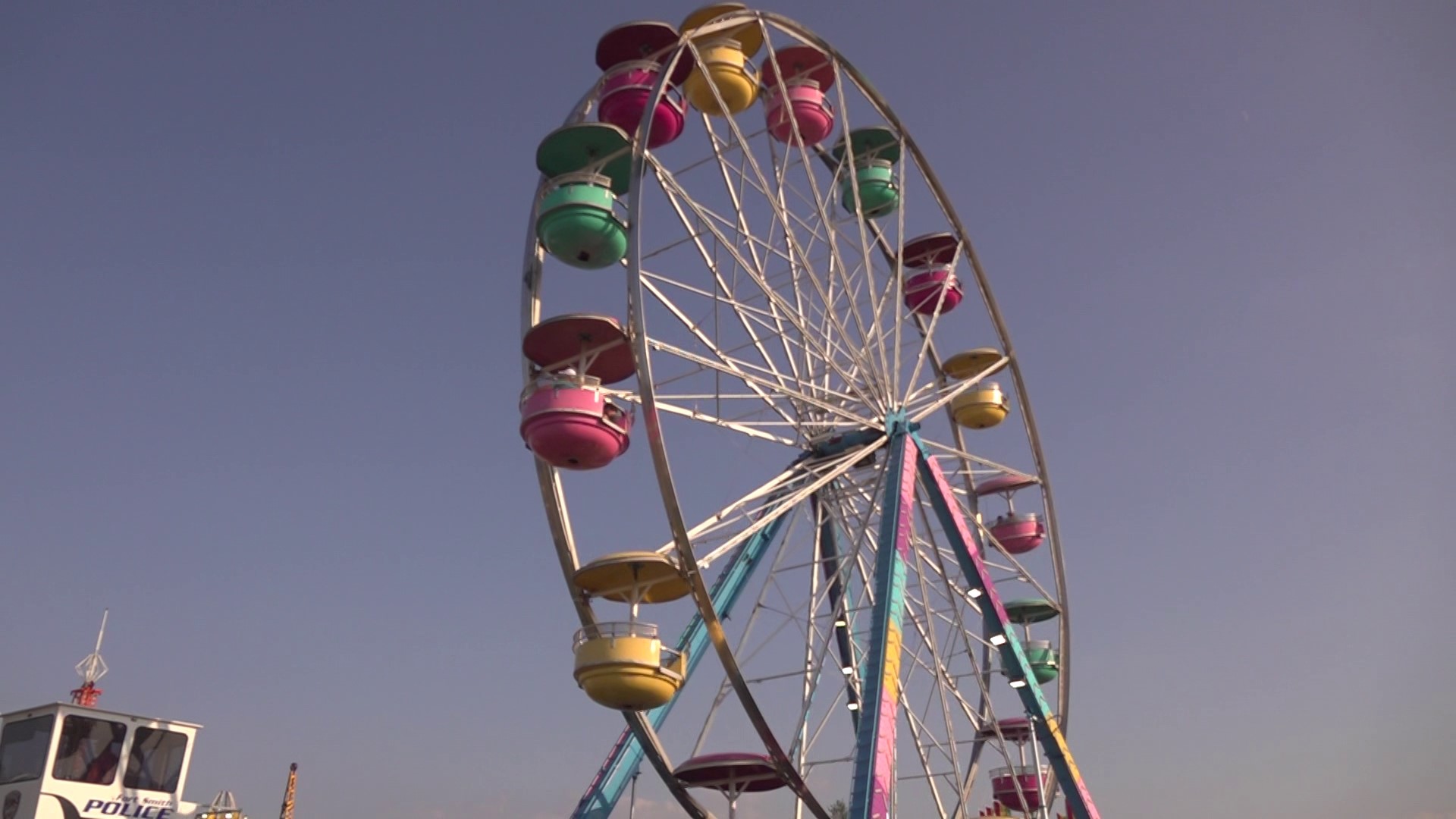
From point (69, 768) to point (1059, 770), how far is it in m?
10.5

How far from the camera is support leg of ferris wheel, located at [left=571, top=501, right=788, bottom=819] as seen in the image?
13.0 m

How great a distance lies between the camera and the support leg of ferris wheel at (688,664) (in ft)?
42.5

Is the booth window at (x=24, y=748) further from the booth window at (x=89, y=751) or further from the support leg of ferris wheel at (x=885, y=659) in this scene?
the support leg of ferris wheel at (x=885, y=659)

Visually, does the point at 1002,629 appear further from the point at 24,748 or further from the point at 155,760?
the point at 24,748

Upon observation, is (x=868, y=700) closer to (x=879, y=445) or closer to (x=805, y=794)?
(x=805, y=794)

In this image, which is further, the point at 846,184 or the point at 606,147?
the point at 846,184

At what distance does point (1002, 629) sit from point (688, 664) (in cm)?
383

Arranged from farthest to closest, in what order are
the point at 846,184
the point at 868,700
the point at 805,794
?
the point at 846,184
the point at 805,794
the point at 868,700

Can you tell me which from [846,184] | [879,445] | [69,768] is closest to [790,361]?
[879,445]

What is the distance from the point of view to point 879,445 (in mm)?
14367

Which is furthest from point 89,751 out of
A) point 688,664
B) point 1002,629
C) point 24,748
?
point 1002,629

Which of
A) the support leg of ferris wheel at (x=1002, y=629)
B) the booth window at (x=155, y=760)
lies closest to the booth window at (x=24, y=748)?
the booth window at (x=155, y=760)

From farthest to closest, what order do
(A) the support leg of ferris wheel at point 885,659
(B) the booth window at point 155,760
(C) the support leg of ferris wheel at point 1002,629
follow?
(C) the support leg of ferris wheel at point 1002,629 < (A) the support leg of ferris wheel at point 885,659 < (B) the booth window at point 155,760

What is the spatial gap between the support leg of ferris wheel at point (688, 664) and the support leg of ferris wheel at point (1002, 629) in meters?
1.99
